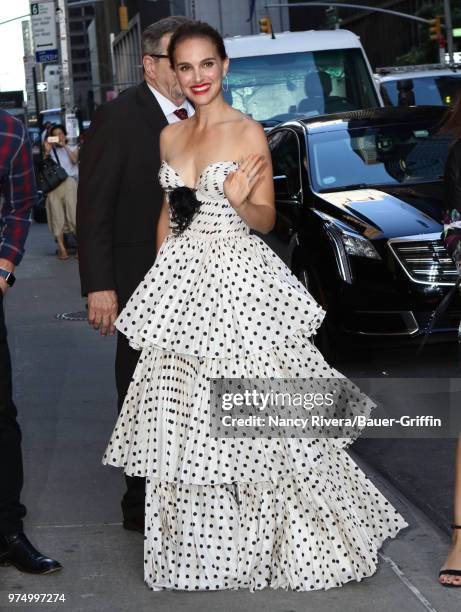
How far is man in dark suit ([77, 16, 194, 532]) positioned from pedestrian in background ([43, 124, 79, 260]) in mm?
14070

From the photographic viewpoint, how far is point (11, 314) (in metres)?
13.2

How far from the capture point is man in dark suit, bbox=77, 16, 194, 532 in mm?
5223

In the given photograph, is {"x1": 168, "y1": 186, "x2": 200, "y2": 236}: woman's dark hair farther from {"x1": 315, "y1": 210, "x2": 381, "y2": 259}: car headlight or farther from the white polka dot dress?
{"x1": 315, "y1": 210, "x2": 381, "y2": 259}: car headlight

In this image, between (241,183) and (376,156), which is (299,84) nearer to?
(376,156)

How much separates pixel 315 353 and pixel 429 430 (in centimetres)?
278

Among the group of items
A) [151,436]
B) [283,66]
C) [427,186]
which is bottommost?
[151,436]

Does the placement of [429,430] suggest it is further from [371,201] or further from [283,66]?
[283,66]

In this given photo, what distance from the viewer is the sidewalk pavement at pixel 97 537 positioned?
4484 mm

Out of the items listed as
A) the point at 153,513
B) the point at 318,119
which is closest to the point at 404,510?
the point at 153,513

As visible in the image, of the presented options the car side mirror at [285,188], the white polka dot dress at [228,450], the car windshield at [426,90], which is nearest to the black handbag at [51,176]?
the car windshield at [426,90]

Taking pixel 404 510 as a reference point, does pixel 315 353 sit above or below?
above

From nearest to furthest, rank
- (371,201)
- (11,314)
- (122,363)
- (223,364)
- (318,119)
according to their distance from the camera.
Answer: (223,364)
(122,363)
(371,201)
(318,119)
(11,314)

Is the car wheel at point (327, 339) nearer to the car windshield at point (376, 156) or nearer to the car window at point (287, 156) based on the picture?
the car windshield at point (376, 156)

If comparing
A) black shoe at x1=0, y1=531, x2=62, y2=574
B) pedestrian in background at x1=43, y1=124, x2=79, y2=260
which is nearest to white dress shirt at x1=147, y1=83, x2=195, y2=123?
black shoe at x1=0, y1=531, x2=62, y2=574
